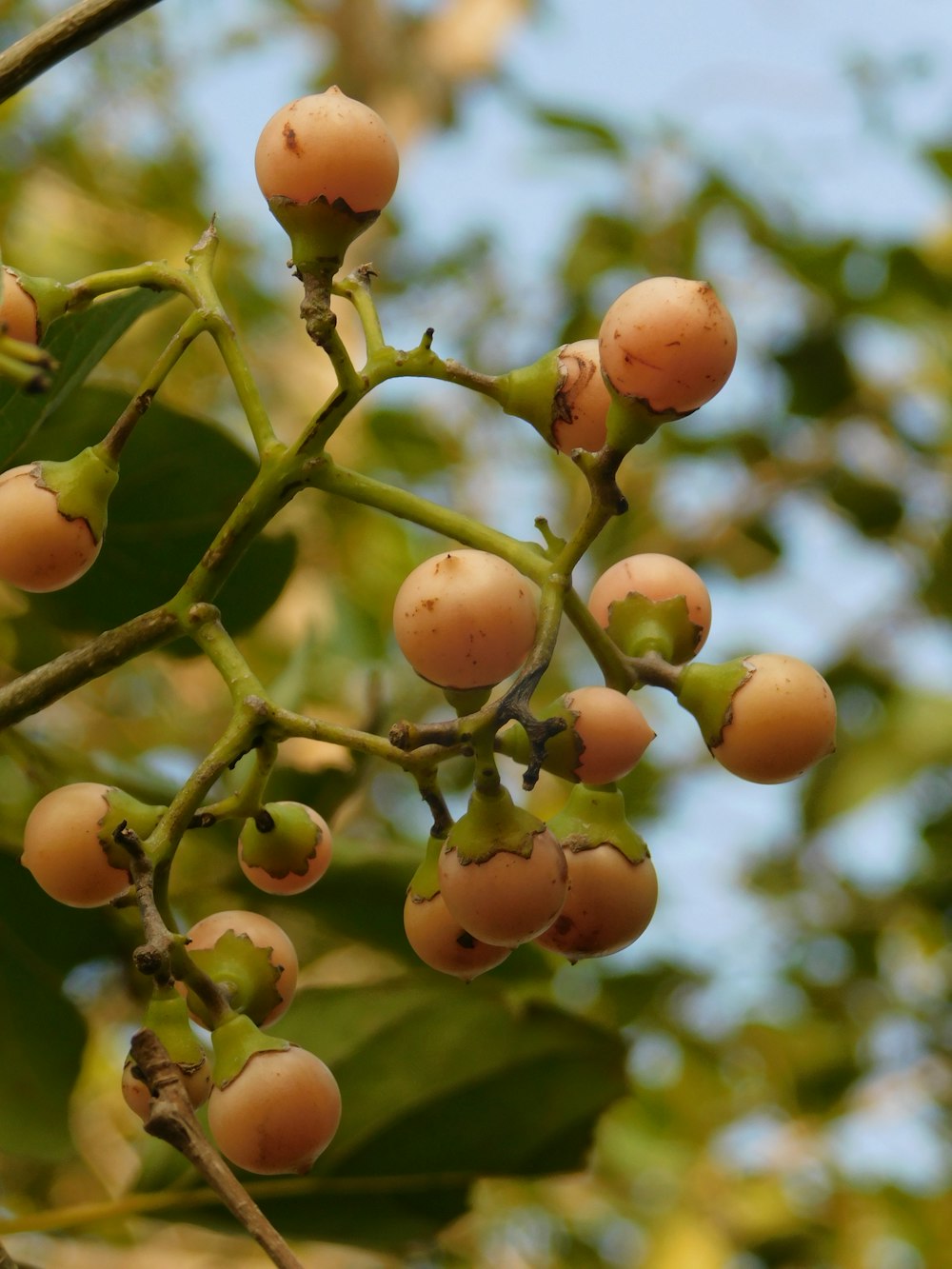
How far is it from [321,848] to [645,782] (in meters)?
1.27

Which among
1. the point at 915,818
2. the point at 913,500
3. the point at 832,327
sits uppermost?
the point at 832,327

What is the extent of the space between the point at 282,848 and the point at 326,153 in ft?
1.19

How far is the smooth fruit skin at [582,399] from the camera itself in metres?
0.81

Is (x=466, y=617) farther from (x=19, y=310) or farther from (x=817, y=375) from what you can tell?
(x=817, y=375)

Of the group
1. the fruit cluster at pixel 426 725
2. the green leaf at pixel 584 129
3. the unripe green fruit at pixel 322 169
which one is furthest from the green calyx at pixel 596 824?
the green leaf at pixel 584 129

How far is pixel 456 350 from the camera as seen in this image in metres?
2.71

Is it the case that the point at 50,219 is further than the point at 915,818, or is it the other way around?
the point at 50,219

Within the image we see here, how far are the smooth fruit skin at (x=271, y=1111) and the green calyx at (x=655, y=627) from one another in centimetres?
30

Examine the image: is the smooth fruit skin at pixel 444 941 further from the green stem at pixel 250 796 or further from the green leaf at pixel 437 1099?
the green leaf at pixel 437 1099

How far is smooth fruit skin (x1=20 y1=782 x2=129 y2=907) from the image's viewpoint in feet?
2.49

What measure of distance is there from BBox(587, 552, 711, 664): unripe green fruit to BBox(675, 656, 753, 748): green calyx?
54 millimetres

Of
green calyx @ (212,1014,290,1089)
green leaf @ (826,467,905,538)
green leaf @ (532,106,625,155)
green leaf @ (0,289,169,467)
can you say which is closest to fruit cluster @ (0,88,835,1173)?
green calyx @ (212,1014,290,1089)

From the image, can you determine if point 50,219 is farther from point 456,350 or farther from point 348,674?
point 348,674

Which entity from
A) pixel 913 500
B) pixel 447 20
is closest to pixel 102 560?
pixel 913 500
